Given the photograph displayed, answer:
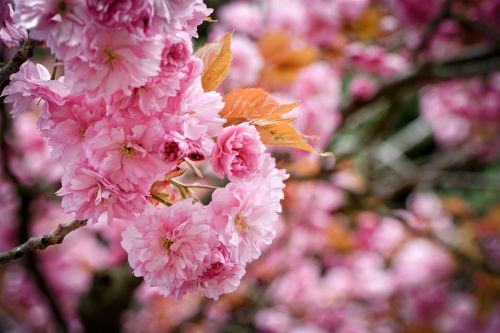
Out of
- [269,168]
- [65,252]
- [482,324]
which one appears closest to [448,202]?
[482,324]

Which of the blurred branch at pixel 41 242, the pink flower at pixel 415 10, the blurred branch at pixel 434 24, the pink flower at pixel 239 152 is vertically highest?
the pink flower at pixel 239 152

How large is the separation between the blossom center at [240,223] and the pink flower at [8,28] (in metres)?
0.29

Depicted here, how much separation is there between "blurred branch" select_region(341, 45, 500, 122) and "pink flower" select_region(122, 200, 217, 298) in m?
1.39

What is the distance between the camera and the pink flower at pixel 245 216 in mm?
678

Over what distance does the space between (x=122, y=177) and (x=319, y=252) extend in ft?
9.24

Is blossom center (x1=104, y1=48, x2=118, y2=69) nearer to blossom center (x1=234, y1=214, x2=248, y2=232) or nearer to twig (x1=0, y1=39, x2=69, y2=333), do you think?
blossom center (x1=234, y1=214, x2=248, y2=232)

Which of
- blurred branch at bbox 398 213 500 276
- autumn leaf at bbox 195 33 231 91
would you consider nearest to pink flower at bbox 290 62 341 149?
blurred branch at bbox 398 213 500 276

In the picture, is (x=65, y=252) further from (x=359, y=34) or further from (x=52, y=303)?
(x=359, y=34)

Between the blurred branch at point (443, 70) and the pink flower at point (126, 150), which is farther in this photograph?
the blurred branch at point (443, 70)

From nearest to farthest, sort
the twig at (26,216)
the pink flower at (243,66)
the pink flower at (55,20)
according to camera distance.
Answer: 1. the pink flower at (55,20)
2. the twig at (26,216)
3. the pink flower at (243,66)

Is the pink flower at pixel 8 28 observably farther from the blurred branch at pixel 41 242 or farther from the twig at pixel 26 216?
the twig at pixel 26 216

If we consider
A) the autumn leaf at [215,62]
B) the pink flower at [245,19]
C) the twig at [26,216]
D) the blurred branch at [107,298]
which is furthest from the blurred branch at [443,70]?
the autumn leaf at [215,62]

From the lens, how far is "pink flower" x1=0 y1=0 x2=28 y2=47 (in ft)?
2.18

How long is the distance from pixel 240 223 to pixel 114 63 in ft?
0.71
